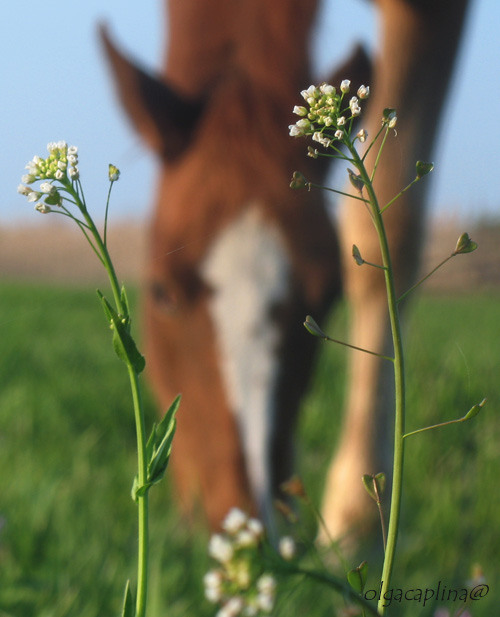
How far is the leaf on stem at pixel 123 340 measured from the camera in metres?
0.24

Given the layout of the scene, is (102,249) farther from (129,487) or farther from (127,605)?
(129,487)

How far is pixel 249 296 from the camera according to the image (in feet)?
3.86

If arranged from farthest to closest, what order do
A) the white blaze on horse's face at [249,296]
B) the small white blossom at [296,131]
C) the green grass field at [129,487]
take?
the white blaze on horse's face at [249,296] < the green grass field at [129,487] < the small white blossom at [296,131]

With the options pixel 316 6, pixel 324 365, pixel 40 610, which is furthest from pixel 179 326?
pixel 324 365

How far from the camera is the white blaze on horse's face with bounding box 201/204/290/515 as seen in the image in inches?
46.0

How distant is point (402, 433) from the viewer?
224 mm

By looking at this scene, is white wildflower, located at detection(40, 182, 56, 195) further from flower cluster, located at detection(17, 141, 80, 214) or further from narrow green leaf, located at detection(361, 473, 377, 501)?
narrow green leaf, located at detection(361, 473, 377, 501)

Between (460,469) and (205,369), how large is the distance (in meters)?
0.55

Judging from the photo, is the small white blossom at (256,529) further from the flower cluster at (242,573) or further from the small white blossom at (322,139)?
the small white blossom at (322,139)

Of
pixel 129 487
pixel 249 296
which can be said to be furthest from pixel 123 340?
pixel 129 487

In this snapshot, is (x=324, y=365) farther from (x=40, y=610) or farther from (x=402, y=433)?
(x=402, y=433)

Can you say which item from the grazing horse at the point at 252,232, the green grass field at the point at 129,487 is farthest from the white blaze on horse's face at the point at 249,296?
the green grass field at the point at 129,487

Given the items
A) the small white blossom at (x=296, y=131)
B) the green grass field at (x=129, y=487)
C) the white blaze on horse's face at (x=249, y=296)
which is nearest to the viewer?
the small white blossom at (x=296, y=131)

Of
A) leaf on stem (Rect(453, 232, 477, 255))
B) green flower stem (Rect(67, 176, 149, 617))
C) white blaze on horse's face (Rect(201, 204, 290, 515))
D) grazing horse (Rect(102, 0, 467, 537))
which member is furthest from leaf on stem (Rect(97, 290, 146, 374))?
white blaze on horse's face (Rect(201, 204, 290, 515))
